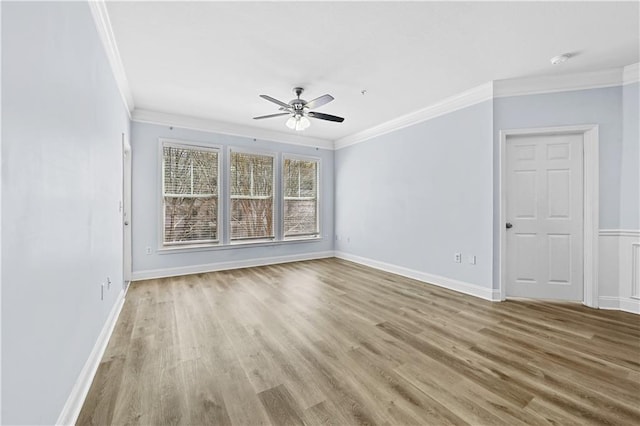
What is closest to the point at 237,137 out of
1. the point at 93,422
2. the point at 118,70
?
the point at 118,70

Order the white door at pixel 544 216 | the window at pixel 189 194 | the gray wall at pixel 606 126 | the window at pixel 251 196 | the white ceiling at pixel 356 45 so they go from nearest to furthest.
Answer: the white ceiling at pixel 356 45, the gray wall at pixel 606 126, the white door at pixel 544 216, the window at pixel 189 194, the window at pixel 251 196

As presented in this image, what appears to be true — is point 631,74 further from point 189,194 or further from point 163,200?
point 163,200

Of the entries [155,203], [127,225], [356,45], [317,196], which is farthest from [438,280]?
[127,225]

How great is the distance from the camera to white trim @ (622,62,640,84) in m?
3.03

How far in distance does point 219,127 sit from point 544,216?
213 inches

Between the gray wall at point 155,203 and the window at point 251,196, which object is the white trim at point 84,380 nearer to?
the gray wall at point 155,203

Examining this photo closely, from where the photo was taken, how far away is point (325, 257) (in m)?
6.43

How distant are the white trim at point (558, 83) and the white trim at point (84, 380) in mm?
4975

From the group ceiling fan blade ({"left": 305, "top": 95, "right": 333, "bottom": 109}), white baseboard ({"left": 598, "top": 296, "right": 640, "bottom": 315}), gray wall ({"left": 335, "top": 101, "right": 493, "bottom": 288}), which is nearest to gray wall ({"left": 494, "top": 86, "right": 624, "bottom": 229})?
gray wall ({"left": 335, "top": 101, "right": 493, "bottom": 288})

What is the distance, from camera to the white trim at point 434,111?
142 inches

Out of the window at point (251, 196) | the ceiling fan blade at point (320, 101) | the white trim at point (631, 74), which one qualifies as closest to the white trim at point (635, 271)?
the white trim at point (631, 74)

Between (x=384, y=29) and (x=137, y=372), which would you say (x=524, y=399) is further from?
(x=384, y=29)

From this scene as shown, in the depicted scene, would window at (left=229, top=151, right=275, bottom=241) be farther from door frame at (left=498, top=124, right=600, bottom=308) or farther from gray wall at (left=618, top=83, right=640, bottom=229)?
gray wall at (left=618, top=83, right=640, bottom=229)

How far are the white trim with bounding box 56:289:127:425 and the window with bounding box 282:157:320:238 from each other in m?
3.79
